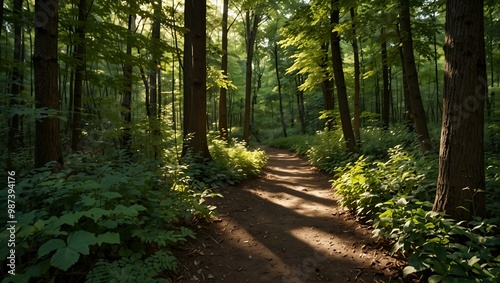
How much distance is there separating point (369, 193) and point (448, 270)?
6.11ft

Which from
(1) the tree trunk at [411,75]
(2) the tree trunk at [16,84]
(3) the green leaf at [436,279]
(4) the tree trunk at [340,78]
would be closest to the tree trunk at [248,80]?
(4) the tree trunk at [340,78]

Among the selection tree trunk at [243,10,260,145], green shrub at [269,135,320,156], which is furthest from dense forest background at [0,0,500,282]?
green shrub at [269,135,320,156]

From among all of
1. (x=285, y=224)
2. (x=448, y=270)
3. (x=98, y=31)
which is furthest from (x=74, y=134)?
(x=448, y=270)

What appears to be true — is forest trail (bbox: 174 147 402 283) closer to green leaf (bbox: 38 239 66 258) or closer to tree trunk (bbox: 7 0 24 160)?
green leaf (bbox: 38 239 66 258)

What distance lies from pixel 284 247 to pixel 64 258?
2.68m

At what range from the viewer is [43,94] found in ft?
12.3

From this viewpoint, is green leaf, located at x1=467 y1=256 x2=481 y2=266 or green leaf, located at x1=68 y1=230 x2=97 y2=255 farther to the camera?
green leaf, located at x1=467 y1=256 x2=481 y2=266

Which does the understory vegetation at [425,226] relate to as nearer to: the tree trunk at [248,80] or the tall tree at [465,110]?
the tall tree at [465,110]

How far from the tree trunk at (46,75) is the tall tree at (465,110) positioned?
204 inches

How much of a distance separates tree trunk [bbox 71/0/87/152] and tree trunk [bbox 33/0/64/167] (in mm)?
2037

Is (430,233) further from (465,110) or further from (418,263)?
(465,110)

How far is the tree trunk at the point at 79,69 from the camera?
589cm

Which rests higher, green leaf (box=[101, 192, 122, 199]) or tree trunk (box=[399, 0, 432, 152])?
tree trunk (box=[399, 0, 432, 152])

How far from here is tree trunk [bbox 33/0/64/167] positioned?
366cm
